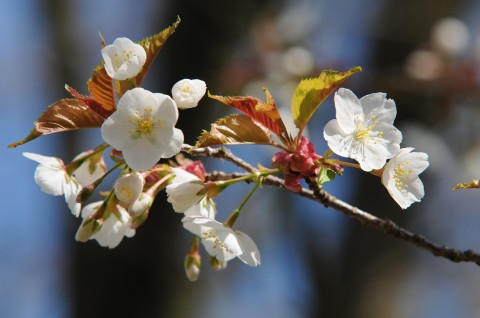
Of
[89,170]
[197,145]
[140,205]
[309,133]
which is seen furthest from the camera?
[309,133]

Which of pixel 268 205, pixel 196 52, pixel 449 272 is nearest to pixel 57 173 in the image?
pixel 196 52

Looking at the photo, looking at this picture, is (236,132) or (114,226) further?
(114,226)

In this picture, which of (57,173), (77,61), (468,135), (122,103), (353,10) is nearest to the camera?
(122,103)

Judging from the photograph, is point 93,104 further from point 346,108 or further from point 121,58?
point 346,108

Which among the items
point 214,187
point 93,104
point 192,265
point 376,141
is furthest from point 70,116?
point 376,141

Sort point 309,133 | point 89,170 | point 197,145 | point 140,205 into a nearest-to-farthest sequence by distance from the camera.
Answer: point 197,145 < point 140,205 < point 89,170 < point 309,133

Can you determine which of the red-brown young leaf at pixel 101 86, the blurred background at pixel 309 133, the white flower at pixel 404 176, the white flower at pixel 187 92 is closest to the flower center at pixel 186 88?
the white flower at pixel 187 92

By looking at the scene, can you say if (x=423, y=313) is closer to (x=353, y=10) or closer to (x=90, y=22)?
(x=353, y=10)

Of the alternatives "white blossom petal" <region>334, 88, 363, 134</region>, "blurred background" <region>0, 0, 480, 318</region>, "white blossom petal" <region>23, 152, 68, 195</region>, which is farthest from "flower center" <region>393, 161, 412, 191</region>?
"blurred background" <region>0, 0, 480, 318</region>
